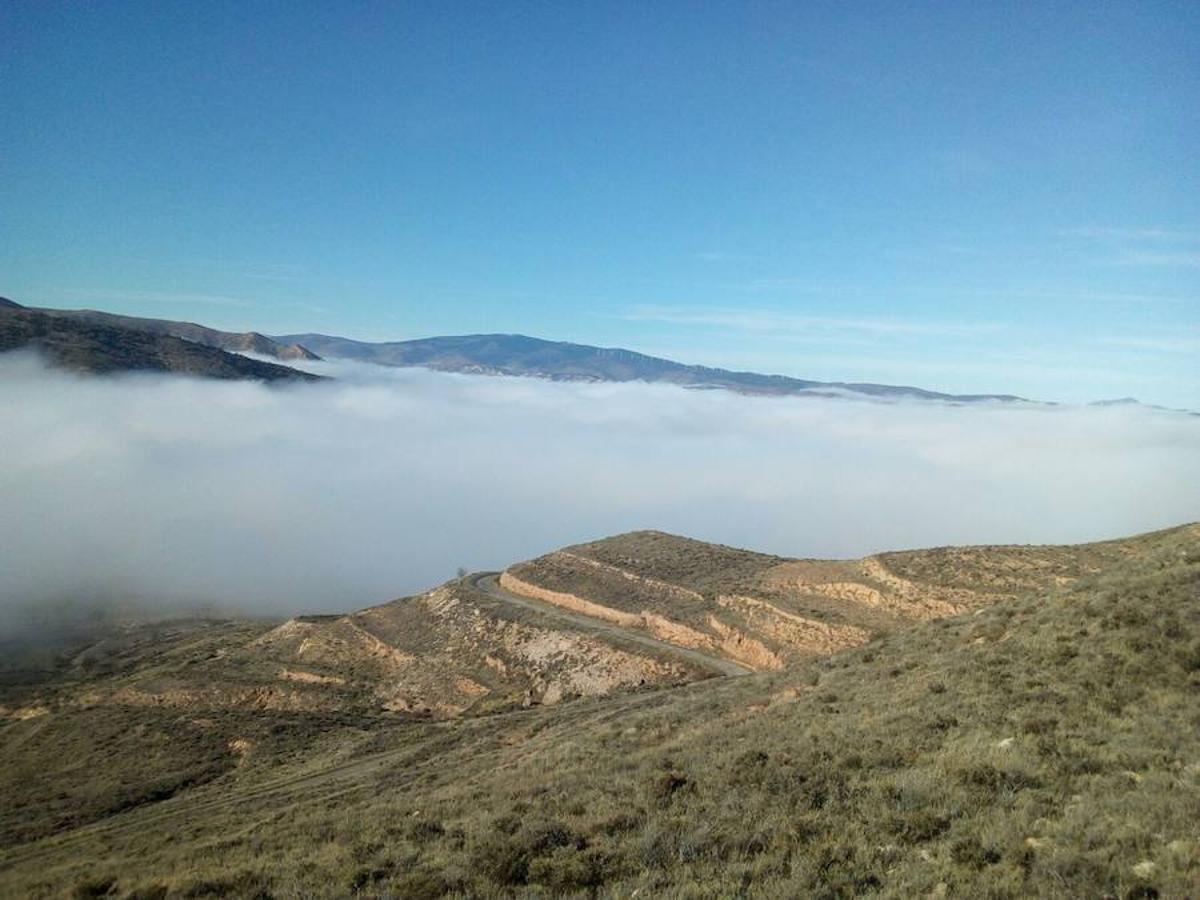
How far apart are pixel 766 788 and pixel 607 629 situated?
1421 inches

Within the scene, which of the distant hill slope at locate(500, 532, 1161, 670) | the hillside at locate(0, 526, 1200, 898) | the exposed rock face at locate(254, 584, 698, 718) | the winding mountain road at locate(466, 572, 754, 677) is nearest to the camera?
the hillside at locate(0, 526, 1200, 898)

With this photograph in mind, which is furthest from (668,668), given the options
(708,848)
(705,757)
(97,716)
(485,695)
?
(97,716)

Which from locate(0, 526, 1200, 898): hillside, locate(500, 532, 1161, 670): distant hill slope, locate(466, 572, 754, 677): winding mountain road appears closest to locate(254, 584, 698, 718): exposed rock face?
locate(466, 572, 754, 677): winding mountain road

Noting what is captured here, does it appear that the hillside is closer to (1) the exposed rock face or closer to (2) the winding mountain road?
(2) the winding mountain road

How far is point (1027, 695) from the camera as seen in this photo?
47.9 ft

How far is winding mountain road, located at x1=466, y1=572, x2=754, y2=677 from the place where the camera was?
1555 inches

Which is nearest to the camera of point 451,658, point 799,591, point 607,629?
point 799,591

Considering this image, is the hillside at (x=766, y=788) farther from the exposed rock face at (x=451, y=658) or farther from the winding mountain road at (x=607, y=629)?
the exposed rock face at (x=451, y=658)

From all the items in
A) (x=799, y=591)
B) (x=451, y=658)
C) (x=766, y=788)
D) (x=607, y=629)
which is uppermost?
(x=766, y=788)

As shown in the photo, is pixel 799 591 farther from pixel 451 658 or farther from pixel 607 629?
pixel 451 658

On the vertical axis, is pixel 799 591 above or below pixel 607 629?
above

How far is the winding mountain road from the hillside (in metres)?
6.76

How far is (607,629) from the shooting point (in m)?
47.3

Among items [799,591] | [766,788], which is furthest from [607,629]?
[766,788]
